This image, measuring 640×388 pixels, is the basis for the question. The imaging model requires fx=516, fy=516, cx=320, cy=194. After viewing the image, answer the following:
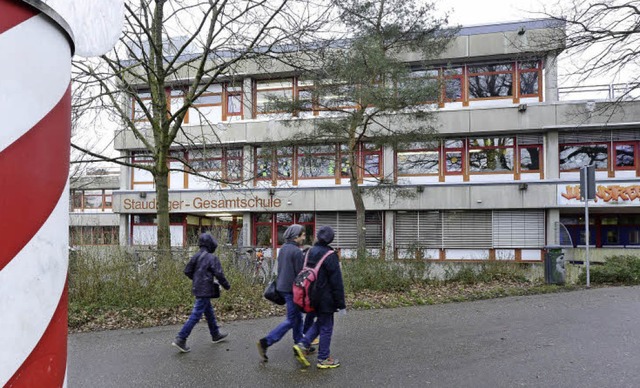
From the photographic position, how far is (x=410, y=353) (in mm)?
6352

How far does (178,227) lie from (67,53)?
30975mm

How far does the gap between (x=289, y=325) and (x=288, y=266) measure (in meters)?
0.73

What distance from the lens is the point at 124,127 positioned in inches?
552

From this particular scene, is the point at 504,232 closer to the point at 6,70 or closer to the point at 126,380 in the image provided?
the point at 126,380

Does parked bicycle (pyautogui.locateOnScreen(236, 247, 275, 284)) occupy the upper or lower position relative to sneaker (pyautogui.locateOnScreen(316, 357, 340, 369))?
upper

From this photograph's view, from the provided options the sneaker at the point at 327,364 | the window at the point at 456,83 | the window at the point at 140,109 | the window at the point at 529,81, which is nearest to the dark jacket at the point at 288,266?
the sneaker at the point at 327,364

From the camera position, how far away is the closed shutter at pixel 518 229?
26391 mm

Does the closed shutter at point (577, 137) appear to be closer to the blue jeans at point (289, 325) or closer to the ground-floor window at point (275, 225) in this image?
the ground-floor window at point (275, 225)

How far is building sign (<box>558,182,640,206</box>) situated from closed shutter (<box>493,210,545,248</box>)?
4.73ft

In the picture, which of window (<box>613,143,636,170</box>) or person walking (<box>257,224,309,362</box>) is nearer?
person walking (<box>257,224,309,362</box>)

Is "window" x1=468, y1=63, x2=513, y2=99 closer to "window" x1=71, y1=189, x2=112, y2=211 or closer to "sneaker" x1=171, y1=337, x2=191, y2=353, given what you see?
"sneaker" x1=171, y1=337, x2=191, y2=353

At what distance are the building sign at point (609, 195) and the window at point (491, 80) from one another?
19.1 feet

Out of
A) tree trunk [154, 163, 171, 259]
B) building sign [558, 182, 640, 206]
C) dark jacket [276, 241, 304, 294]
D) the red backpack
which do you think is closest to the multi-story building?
building sign [558, 182, 640, 206]

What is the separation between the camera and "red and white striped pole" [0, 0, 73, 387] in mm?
861
